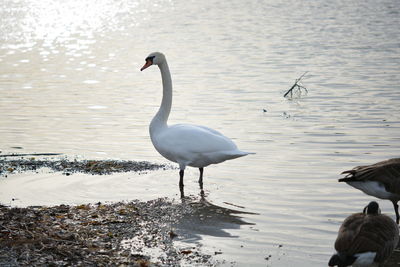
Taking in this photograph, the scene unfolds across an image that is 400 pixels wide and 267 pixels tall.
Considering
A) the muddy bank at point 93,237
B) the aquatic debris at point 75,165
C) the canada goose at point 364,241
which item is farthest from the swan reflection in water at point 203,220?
the canada goose at point 364,241

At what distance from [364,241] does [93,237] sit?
2852mm

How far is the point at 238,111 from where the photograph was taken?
15570mm

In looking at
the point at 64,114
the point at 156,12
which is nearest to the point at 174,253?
the point at 64,114

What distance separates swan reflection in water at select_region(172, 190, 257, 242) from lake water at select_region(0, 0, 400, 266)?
0.05 metres

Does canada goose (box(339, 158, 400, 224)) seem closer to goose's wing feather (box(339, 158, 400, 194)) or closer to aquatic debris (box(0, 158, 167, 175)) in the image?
goose's wing feather (box(339, 158, 400, 194))

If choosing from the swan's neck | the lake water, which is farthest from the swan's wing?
the lake water

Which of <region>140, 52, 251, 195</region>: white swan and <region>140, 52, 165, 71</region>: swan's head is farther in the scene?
<region>140, 52, 165, 71</region>: swan's head

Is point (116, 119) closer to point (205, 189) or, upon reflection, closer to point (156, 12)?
point (205, 189)

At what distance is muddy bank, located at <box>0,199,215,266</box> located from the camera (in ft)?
20.5

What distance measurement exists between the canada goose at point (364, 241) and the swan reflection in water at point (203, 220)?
2.05m

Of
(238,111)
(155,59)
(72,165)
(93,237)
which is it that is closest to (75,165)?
(72,165)

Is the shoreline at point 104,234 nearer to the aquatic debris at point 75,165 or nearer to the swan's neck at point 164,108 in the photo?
the swan's neck at point 164,108

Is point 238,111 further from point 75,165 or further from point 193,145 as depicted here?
point 193,145

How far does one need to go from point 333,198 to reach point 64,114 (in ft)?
28.4
